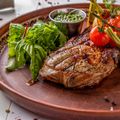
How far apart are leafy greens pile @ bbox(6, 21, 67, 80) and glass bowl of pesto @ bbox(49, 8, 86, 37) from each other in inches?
2.3

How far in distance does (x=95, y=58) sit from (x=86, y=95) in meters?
0.15

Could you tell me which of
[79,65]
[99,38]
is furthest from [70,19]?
[79,65]

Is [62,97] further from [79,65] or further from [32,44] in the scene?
[32,44]

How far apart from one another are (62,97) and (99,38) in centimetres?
29

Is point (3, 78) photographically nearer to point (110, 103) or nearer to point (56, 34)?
point (56, 34)

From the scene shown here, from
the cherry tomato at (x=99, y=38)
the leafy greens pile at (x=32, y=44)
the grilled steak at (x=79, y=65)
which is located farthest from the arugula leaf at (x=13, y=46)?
the cherry tomato at (x=99, y=38)

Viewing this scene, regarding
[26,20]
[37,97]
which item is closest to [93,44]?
[37,97]

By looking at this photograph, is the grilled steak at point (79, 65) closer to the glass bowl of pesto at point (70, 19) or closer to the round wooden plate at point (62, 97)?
the round wooden plate at point (62, 97)

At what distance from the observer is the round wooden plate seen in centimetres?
104

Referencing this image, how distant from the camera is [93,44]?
1277mm

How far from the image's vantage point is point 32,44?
130 centimetres

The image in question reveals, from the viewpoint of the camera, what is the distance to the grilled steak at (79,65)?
1163mm

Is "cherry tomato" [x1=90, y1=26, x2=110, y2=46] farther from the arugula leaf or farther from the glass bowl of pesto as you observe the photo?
the arugula leaf

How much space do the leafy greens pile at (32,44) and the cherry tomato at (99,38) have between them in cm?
16
